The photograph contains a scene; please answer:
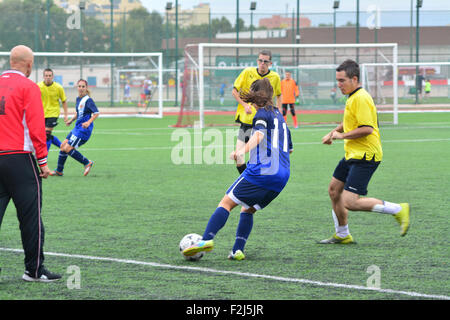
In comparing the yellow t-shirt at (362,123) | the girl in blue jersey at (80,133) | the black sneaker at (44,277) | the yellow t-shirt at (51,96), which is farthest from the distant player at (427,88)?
the black sneaker at (44,277)

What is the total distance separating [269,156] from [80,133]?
750cm

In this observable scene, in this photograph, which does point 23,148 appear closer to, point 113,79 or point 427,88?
point 113,79

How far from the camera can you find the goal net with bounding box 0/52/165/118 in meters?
37.4

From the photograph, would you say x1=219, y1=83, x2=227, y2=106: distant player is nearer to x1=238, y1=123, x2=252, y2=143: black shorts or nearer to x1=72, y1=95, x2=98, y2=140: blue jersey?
x1=72, y1=95, x2=98, y2=140: blue jersey

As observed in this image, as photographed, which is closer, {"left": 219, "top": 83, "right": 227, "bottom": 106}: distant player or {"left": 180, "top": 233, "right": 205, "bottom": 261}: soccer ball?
{"left": 180, "top": 233, "right": 205, "bottom": 261}: soccer ball

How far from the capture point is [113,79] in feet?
132

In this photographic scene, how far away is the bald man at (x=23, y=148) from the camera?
5.44 metres

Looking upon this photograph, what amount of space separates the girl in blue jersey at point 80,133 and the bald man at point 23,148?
7.51 m

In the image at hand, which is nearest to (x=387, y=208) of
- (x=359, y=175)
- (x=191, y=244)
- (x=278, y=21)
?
(x=359, y=175)

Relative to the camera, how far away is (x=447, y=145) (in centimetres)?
1916

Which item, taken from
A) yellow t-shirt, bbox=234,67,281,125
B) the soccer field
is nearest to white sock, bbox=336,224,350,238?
the soccer field

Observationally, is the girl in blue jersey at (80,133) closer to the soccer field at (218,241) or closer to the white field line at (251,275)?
the soccer field at (218,241)

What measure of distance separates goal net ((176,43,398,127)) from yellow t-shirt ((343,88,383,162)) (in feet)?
63.3
